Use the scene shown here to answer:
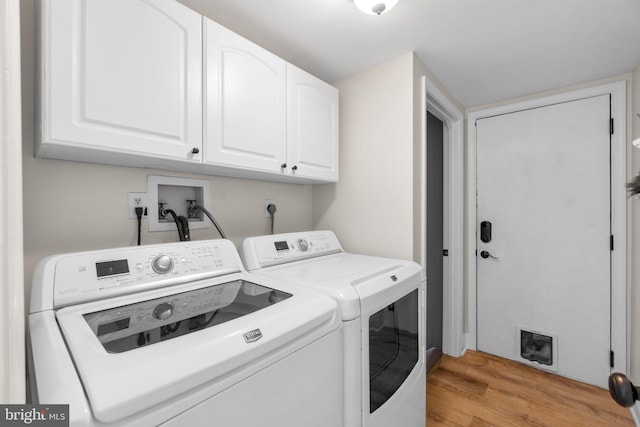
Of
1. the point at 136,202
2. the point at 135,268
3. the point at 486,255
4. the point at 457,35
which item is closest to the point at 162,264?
the point at 135,268

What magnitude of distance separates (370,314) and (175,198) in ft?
3.73

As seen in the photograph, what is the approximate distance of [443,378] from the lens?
215cm

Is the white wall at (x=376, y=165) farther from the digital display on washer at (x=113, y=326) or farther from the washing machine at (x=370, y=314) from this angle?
the digital display on washer at (x=113, y=326)

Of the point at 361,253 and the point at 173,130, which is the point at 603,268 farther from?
the point at 173,130

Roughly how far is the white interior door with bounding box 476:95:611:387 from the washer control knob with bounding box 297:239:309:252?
72.3 inches

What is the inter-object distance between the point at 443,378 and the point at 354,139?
201 cm

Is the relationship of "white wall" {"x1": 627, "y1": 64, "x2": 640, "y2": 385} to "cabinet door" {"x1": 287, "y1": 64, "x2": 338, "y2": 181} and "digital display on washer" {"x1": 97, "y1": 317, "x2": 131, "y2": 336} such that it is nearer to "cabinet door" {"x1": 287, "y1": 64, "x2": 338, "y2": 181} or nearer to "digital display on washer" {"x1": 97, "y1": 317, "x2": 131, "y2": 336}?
"cabinet door" {"x1": 287, "y1": 64, "x2": 338, "y2": 181}

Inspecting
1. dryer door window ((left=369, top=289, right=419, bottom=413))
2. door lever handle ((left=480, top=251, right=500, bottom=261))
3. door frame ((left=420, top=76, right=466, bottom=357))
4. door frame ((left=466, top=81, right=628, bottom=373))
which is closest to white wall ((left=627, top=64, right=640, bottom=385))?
door frame ((left=466, top=81, right=628, bottom=373))

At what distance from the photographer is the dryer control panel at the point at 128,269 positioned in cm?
85

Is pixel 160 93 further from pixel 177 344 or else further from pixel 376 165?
pixel 376 165

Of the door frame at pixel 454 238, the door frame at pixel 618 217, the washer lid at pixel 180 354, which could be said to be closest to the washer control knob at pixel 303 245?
the washer lid at pixel 180 354

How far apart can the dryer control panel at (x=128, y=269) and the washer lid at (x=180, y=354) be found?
2.0 inches

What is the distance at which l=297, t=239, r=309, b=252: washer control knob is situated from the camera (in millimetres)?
1613

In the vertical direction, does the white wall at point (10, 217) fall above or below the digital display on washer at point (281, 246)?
above
